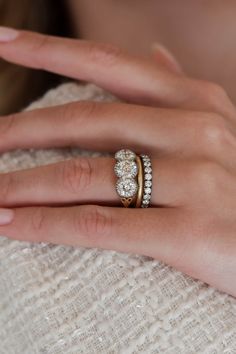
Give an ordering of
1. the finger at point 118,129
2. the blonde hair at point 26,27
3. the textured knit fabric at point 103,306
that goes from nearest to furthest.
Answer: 1. the textured knit fabric at point 103,306
2. the finger at point 118,129
3. the blonde hair at point 26,27

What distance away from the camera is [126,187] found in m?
0.64

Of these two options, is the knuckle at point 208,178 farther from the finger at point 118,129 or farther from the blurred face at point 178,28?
the blurred face at point 178,28

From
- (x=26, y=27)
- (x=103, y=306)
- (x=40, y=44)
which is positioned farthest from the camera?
(x=26, y=27)

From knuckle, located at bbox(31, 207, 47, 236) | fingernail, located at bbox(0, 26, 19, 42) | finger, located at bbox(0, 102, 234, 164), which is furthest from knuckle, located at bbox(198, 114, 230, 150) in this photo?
fingernail, located at bbox(0, 26, 19, 42)

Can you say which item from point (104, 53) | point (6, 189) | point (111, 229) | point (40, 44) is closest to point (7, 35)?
point (40, 44)

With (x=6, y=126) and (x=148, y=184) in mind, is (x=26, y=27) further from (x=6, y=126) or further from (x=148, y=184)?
(x=148, y=184)

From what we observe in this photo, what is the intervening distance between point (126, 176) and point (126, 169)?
0.01 meters

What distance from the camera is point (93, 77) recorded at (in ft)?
2.63

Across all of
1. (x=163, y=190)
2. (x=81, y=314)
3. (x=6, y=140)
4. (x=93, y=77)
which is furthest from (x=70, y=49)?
(x=81, y=314)

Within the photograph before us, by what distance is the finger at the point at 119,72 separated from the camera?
0.78 meters

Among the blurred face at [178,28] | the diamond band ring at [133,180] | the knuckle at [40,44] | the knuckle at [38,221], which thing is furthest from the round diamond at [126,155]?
the blurred face at [178,28]

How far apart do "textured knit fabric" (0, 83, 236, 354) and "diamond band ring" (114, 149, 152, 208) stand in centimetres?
7

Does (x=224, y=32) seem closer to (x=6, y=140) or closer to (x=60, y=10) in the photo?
(x=60, y=10)

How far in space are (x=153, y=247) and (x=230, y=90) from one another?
1.73 ft
